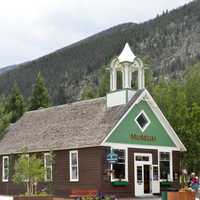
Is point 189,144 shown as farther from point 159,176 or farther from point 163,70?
Result: point 163,70

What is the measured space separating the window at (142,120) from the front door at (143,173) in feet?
6.26

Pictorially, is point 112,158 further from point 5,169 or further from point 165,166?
point 5,169

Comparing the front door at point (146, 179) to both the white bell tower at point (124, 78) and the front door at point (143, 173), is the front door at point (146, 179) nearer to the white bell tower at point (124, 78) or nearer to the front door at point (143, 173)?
the front door at point (143, 173)

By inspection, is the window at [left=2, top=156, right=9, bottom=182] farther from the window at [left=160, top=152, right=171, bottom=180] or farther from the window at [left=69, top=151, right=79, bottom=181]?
the window at [left=160, top=152, right=171, bottom=180]

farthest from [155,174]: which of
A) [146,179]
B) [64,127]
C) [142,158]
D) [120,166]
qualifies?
[64,127]

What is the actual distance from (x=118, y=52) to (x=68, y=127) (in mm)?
132106

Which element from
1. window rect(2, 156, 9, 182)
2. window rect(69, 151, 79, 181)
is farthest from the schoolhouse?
window rect(2, 156, 9, 182)

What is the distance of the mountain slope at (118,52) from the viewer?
16312cm

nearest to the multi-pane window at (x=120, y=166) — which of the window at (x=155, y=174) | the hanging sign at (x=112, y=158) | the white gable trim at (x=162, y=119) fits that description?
the hanging sign at (x=112, y=158)

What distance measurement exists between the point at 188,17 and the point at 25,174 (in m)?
165

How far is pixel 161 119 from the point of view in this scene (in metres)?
40.4

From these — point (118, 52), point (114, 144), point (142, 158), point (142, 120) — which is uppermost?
point (118, 52)

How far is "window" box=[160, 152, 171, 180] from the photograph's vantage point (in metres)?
40.3

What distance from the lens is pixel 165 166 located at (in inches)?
1596
